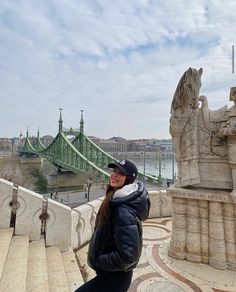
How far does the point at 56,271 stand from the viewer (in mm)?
3115

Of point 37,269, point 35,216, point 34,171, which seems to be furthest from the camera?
point 34,171

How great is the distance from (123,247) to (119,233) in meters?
0.08

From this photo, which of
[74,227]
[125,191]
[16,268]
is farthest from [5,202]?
[125,191]

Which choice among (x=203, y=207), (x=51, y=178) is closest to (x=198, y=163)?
(x=203, y=207)

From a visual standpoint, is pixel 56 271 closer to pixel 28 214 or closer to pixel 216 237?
pixel 28 214

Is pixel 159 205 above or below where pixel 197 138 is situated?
below

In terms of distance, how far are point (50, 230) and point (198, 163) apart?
8.33 feet

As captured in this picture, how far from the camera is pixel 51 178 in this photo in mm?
33969

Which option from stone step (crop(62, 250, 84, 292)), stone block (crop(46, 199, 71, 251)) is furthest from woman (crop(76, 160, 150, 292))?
stone block (crop(46, 199, 71, 251))

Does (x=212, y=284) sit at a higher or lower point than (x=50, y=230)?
lower

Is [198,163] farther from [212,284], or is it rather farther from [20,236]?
[20,236]

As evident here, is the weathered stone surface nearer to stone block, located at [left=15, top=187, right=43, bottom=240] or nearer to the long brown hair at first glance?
stone block, located at [left=15, top=187, right=43, bottom=240]

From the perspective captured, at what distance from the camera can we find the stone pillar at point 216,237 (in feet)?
12.2

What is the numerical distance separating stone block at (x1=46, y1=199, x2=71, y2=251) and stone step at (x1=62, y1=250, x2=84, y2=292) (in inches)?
7.1
